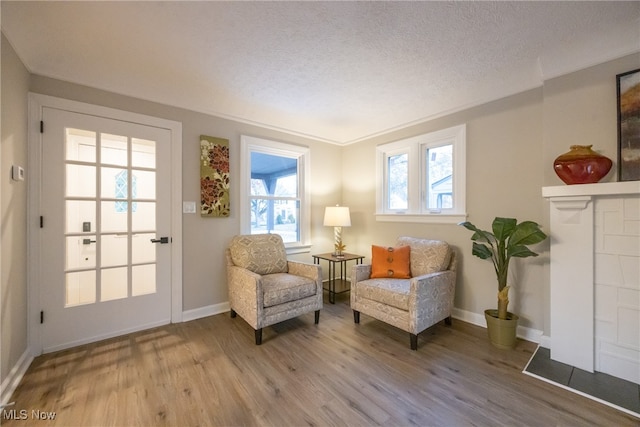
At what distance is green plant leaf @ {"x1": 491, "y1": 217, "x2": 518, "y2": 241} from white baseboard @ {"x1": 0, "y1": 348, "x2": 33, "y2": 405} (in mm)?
3657

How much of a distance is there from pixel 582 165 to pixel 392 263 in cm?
170

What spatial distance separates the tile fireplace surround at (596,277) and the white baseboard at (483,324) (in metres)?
0.30

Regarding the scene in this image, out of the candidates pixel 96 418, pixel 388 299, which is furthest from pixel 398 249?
pixel 96 418

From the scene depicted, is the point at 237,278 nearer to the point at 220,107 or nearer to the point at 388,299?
the point at 388,299

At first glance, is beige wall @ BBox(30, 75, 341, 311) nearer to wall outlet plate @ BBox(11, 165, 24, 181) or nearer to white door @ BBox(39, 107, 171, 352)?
white door @ BBox(39, 107, 171, 352)

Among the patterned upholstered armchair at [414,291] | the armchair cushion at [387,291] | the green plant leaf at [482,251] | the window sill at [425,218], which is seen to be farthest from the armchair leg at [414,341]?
the window sill at [425,218]

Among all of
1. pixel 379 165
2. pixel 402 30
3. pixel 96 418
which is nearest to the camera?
pixel 96 418

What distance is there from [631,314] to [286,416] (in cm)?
237

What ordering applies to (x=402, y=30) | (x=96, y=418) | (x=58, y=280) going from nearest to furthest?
1. (x=96, y=418)
2. (x=402, y=30)
3. (x=58, y=280)

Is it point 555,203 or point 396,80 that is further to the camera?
point 396,80

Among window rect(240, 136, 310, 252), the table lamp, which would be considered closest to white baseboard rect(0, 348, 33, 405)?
window rect(240, 136, 310, 252)

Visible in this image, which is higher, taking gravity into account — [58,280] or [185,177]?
[185,177]

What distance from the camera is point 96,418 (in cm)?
148

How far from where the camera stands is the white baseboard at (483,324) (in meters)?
2.31
